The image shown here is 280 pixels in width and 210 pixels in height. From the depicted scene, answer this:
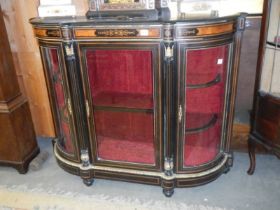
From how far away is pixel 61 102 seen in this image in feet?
6.51

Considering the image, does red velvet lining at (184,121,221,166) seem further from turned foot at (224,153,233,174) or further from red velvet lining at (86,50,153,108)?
red velvet lining at (86,50,153,108)

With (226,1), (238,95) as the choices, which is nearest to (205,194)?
(238,95)

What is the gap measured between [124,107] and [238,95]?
954 mm

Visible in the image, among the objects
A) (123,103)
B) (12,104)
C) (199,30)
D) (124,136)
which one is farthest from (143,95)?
(12,104)

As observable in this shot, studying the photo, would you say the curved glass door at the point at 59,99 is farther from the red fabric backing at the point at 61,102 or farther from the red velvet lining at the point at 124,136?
the red velvet lining at the point at 124,136

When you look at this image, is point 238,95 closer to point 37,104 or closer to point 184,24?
point 184,24

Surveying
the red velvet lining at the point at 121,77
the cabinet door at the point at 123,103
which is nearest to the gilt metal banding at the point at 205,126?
the cabinet door at the point at 123,103

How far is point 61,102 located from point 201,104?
0.97 m

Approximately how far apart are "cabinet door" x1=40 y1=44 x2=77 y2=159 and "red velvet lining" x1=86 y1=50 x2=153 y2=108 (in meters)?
0.19

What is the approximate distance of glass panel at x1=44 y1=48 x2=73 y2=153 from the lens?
1.83 m

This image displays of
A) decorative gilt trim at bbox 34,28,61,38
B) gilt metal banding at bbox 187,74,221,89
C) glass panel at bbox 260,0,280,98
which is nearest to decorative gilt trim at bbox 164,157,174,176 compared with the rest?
gilt metal banding at bbox 187,74,221,89

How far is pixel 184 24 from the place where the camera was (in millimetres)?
1483

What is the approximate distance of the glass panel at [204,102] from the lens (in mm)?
1688

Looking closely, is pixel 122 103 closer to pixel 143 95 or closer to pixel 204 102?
pixel 143 95
